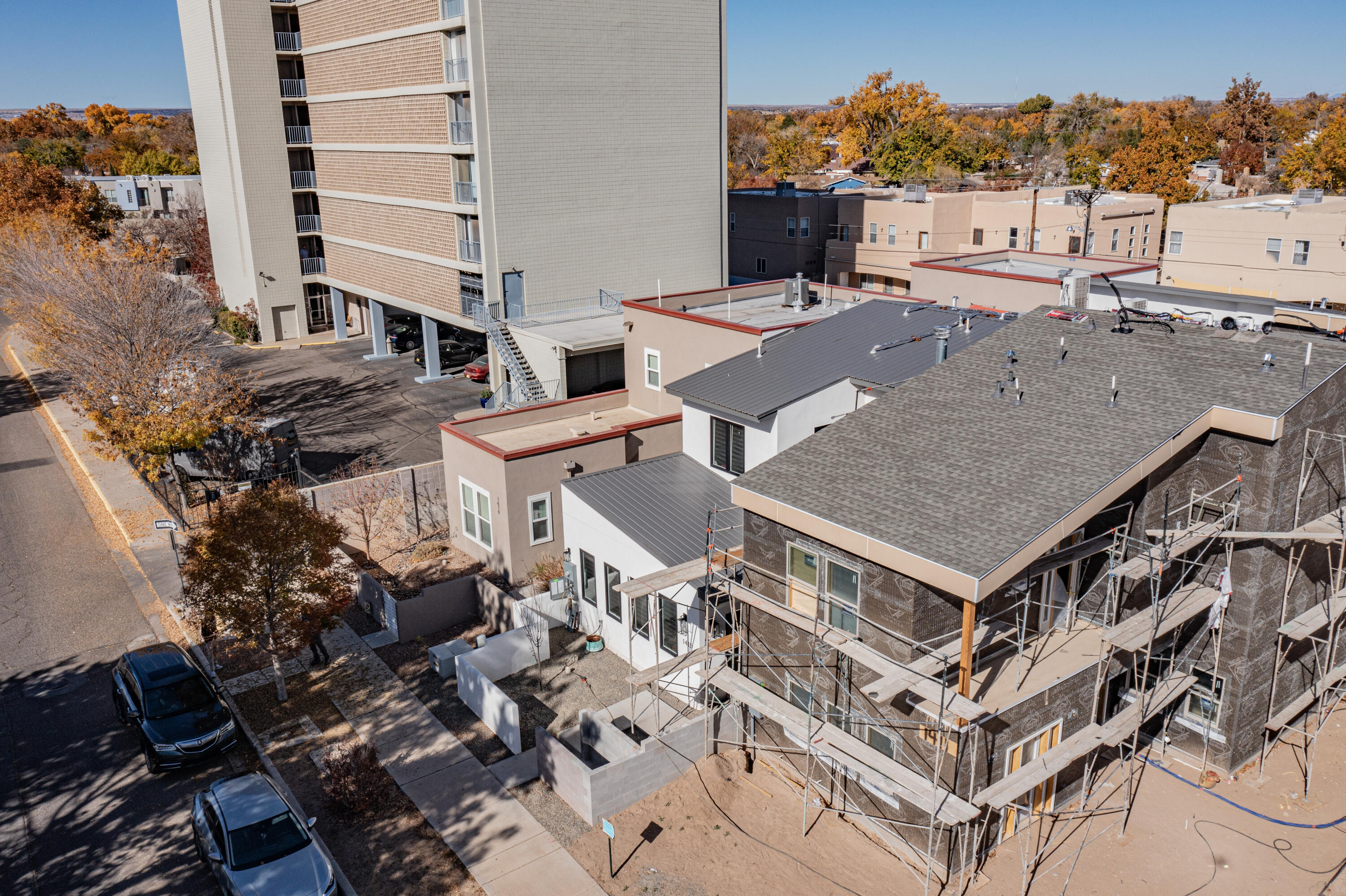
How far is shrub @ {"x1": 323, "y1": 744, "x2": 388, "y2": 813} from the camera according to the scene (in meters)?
17.3

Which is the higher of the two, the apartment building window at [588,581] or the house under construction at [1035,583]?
the house under construction at [1035,583]

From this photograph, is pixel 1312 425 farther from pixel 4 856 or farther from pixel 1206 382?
pixel 4 856

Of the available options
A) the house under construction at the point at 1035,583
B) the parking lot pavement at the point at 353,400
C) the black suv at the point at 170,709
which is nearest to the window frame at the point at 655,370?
the parking lot pavement at the point at 353,400

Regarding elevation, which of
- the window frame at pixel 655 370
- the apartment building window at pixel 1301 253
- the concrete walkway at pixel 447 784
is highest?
the apartment building window at pixel 1301 253

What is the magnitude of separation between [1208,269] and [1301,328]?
85.8ft

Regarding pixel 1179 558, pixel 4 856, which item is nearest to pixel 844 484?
pixel 1179 558

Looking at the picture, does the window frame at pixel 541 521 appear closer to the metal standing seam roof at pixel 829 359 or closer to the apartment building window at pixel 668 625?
the metal standing seam roof at pixel 829 359

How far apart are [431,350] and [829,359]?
28.2 m

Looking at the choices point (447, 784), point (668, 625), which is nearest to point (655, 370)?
point (668, 625)

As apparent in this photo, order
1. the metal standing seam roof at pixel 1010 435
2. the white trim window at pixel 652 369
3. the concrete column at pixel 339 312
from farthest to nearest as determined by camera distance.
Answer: the concrete column at pixel 339 312 < the white trim window at pixel 652 369 < the metal standing seam roof at pixel 1010 435

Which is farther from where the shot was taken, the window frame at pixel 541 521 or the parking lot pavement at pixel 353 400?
the parking lot pavement at pixel 353 400

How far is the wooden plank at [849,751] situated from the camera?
1419 centimetres

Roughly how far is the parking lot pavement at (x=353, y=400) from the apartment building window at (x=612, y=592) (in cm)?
1446

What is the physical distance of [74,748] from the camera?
1942 cm
